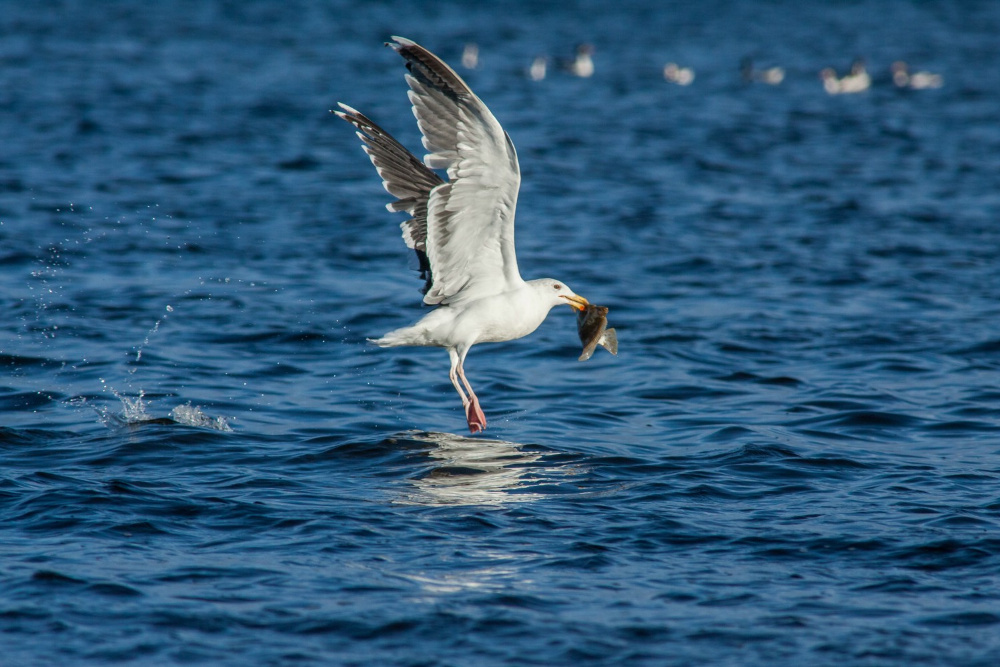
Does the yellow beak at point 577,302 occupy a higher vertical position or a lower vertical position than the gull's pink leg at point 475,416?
higher

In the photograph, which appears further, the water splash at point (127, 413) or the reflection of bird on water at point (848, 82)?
the reflection of bird on water at point (848, 82)

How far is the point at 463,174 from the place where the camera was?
7500 mm

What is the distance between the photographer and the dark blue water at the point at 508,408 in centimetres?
567

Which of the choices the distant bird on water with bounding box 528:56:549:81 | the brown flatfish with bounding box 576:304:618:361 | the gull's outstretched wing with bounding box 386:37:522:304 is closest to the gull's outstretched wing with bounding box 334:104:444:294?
the gull's outstretched wing with bounding box 386:37:522:304

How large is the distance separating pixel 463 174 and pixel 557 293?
1468mm

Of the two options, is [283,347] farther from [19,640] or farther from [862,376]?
[19,640]

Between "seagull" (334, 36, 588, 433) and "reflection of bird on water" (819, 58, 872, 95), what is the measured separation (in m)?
23.6

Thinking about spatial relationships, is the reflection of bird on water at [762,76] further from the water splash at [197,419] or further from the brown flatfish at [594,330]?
the water splash at [197,419]

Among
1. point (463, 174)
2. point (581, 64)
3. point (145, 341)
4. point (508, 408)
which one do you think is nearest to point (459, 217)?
point (463, 174)

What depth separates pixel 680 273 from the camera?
13664 millimetres

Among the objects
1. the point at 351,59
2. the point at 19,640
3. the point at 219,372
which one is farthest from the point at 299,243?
the point at 351,59

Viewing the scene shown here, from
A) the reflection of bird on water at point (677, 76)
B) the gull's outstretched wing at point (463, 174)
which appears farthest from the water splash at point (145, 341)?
the reflection of bird on water at point (677, 76)

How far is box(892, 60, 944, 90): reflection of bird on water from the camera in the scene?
1196 inches

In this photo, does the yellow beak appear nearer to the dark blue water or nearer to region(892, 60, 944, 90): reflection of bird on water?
the dark blue water
